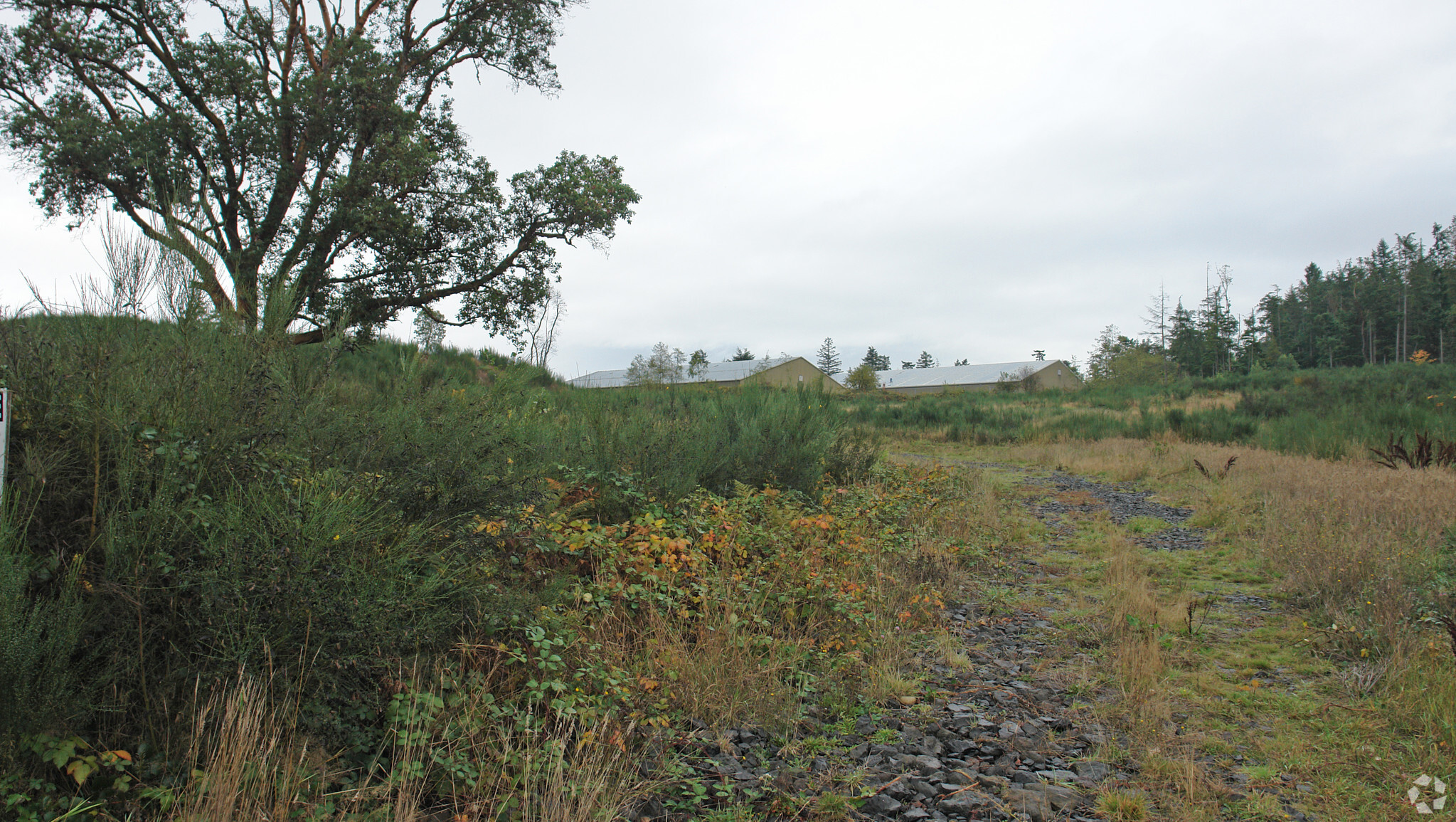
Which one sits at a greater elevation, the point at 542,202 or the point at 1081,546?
the point at 542,202

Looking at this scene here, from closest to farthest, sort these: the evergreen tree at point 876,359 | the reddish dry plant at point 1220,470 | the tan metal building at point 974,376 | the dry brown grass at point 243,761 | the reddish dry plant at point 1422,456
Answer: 1. the dry brown grass at point 243,761
2. the reddish dry plant at point 1422,456
3. the reddish dry plant at point 1220,470
4. the tan metal building at point 974,376
5. the evergreen tree at point 876,359

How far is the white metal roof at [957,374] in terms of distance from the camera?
71438 millimetres

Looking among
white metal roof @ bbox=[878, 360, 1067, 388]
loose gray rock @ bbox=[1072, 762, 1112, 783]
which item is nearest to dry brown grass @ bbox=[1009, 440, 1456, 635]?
loose gray rock @ bbox=[1072, 762, 1112, 783]

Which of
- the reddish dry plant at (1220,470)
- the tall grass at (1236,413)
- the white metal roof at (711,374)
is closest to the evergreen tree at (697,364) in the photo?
the white metal roof at (711,374)

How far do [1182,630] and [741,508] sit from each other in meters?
3.20

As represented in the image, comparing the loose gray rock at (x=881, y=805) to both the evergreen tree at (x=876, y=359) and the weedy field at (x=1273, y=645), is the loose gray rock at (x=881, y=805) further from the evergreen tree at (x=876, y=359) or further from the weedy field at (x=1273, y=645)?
the evergreen tree at (x=876, y=359)

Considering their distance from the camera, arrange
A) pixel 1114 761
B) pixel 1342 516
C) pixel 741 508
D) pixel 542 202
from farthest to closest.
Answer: pixel 542 202, pixel 1342 516, pixel 741 508, pixel 1114 761

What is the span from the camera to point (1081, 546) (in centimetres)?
761

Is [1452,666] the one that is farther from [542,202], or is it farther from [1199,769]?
[542,202]

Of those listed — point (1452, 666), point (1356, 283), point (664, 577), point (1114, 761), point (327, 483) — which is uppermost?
point (1356, 283)

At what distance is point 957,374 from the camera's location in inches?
2926

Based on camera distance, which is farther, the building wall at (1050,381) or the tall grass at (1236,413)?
the building wall at (1050,381)

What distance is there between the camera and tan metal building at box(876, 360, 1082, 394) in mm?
69562

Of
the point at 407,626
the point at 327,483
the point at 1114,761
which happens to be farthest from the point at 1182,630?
the point at 327,483
